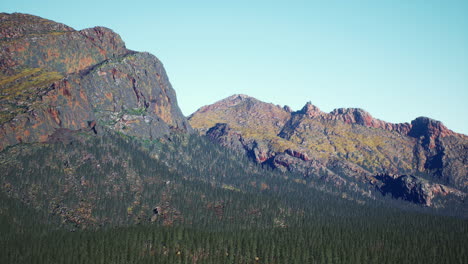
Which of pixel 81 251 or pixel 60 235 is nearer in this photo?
pixel 81 251

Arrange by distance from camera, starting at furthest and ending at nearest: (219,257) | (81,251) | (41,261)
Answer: (219,257)
(81,251)
(41,261)

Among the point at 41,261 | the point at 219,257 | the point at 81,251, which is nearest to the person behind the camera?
the point at 41,261

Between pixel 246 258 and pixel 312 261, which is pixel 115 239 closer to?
pixel 246 258

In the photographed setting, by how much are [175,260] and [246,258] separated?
104 feet

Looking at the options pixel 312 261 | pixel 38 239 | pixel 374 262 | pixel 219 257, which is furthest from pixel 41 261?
pixel 374 262

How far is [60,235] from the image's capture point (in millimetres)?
198750

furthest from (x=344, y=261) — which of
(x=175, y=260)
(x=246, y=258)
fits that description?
(x=175, y=260)

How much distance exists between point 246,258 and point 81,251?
68.2 m

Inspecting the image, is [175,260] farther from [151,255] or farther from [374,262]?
[374,262]

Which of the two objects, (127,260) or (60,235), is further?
(60,235)

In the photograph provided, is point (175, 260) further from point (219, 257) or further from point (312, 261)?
point (312, 261)

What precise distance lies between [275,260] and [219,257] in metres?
24.3

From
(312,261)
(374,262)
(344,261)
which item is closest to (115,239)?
(312,261)

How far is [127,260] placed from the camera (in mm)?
183750
